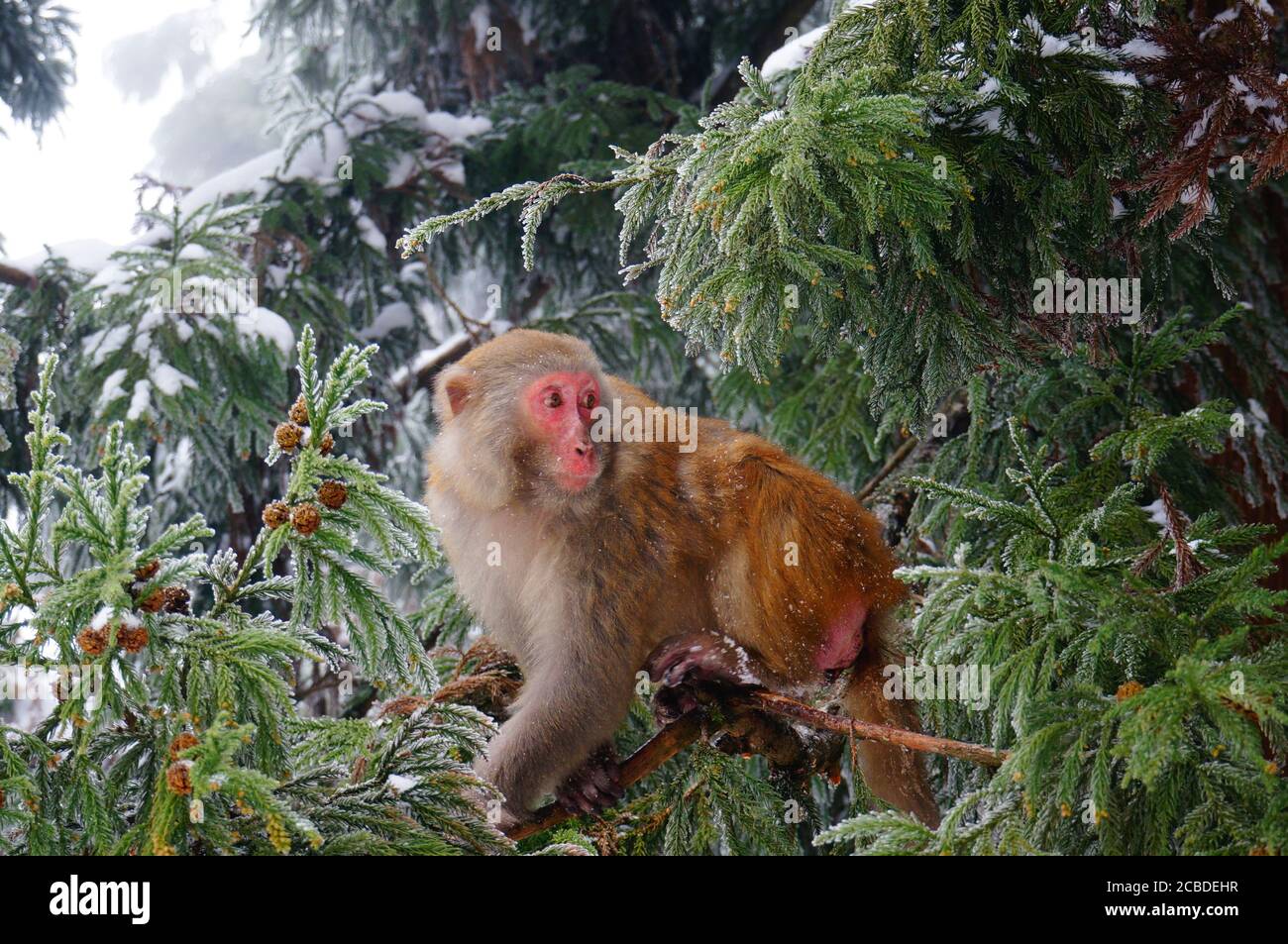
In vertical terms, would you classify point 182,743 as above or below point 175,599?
below

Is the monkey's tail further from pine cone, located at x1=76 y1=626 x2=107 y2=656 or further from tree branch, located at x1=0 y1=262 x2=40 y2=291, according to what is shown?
tree branch, located at x1=0 y1=262 x2=40 y2=291

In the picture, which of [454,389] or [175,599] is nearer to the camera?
[175,599]

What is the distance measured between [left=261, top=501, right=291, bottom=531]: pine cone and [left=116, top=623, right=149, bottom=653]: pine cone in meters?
0.29

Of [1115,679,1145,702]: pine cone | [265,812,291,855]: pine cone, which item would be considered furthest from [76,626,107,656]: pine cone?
[1115,679,1145,702]: pine cone

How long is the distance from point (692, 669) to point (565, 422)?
0.81 metres

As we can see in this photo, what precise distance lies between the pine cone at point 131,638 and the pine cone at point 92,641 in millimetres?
25

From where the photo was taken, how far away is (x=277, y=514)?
2141mm

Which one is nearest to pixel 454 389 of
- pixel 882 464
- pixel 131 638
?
pixel 131 638

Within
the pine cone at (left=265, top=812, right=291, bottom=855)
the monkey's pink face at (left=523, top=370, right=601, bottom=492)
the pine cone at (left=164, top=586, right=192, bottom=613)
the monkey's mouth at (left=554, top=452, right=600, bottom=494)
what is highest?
the monkey's pink face at (left=523, top=370, right=601, bottom=492)

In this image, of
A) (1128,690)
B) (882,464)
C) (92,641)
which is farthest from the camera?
(882,464)

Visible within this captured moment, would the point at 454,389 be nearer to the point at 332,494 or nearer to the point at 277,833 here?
the point at 332,494

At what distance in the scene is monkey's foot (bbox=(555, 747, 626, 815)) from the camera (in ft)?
11.0

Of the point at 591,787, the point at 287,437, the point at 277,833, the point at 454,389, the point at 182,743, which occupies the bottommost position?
the point at 591,787
